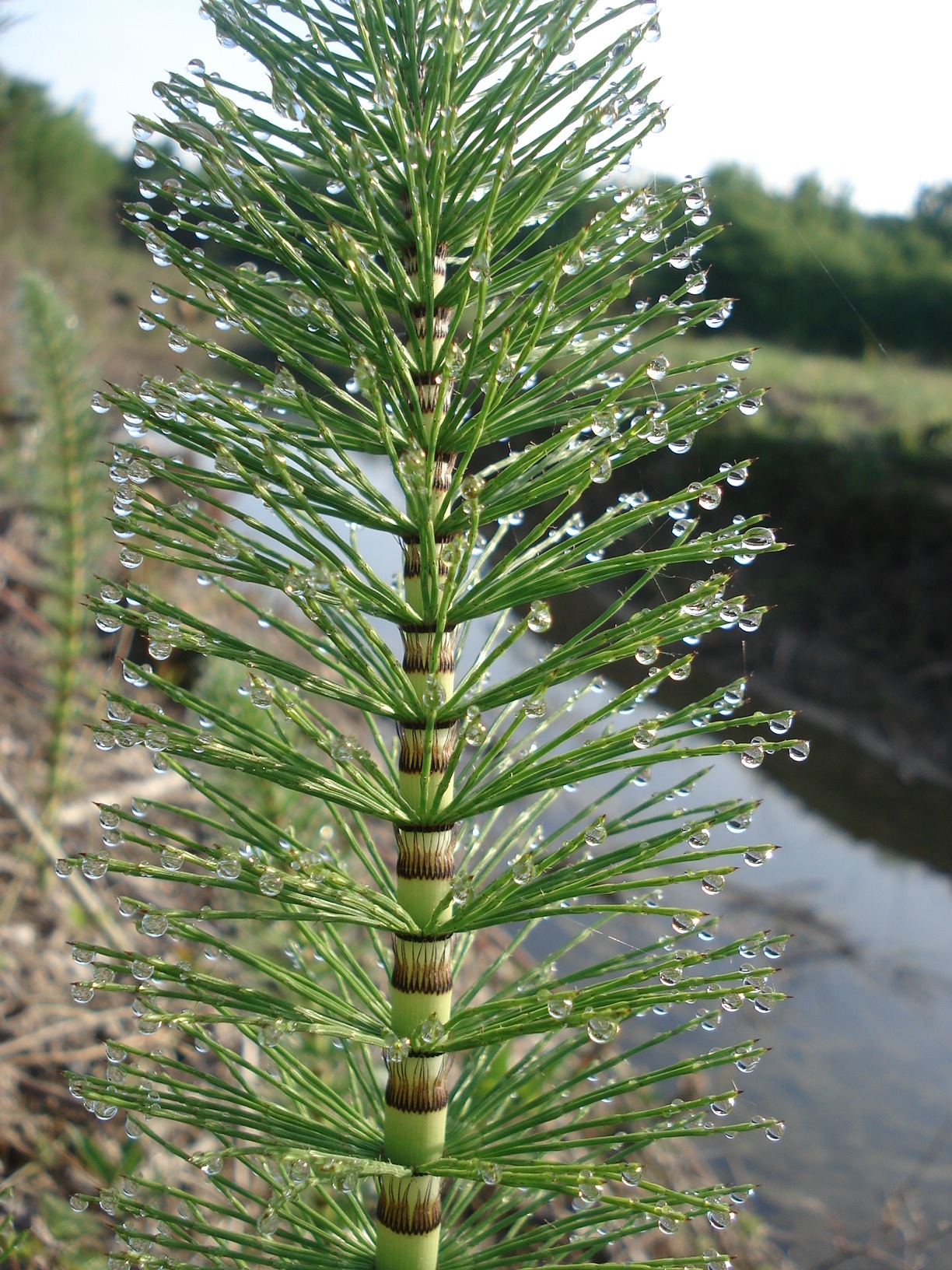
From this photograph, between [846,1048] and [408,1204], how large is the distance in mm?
3385

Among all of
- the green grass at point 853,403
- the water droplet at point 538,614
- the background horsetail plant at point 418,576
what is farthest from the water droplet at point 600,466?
the green grass at point 853,403

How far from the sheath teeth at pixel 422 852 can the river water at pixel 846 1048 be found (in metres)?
1.54

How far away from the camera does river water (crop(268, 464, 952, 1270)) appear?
9.30 feet

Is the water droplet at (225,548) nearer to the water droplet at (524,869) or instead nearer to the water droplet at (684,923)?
the water droplet at (524,869)

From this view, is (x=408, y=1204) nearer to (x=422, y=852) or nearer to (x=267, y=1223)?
(x=267, y=1223)

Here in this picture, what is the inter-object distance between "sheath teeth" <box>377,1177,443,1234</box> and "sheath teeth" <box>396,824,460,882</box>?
281mm

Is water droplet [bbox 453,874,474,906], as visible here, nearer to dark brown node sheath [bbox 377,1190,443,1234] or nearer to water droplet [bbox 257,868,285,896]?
water droplet [bbox 257,868,285,896]

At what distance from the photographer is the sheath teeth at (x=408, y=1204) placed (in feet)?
2.72

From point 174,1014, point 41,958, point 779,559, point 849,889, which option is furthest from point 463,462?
point 779,559

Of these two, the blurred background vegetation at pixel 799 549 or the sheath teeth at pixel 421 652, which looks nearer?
the sheath teeth at pixel 421 652

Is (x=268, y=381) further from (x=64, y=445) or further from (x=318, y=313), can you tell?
(x=64, y=445)

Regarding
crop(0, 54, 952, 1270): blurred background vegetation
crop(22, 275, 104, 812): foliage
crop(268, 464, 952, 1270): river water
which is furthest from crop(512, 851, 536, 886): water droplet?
crop(22, 275, 104, 812): foliage

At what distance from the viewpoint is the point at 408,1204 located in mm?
831

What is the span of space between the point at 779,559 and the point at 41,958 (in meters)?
6.87
